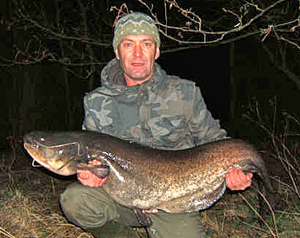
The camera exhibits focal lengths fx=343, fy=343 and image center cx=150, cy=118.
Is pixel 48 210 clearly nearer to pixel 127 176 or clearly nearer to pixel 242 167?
pixel 127 176

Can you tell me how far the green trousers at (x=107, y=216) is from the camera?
3.01 meters

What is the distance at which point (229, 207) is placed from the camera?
4.09 m

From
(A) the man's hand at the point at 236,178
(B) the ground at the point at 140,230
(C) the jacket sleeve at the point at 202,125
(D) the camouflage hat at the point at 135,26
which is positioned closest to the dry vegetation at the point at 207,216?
(B) the ground at the point at 140,230

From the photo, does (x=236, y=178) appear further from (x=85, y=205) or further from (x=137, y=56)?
(x=137, y=56)

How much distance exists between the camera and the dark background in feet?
26.8

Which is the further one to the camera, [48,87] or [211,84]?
[211,84]

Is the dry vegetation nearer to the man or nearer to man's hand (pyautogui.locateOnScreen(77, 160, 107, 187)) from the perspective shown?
the man

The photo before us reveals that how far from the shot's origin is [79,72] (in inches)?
465

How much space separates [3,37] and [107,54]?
4.04 m

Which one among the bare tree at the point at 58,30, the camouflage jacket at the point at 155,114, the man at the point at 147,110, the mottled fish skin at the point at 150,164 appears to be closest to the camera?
the mottled fish skin at the point at 150,164

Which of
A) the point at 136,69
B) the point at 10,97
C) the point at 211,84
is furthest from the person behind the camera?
the point at 211,84

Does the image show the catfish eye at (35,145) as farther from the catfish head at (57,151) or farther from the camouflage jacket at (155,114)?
the camouflage jacket at (155,114)

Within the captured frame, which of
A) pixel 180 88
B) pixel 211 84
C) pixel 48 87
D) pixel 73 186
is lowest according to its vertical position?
pixel 211 84

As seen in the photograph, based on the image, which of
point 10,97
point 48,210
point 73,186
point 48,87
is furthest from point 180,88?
point 48,87
